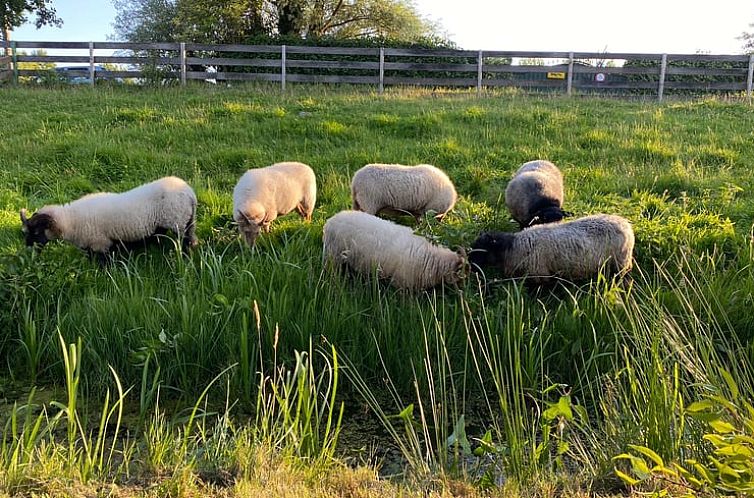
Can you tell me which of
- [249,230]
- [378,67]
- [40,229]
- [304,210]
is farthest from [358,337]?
[378,67]

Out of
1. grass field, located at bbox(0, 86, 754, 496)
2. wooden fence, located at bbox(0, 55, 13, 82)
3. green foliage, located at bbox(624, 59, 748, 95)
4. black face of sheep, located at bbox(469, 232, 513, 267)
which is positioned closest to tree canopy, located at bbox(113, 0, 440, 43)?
wooden fence, located at bbox(0, 55, 13, 82)

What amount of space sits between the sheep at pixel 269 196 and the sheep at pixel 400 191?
23.3 inches

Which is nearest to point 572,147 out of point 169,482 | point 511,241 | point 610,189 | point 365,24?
point 610,189

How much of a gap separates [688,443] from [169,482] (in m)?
2.04

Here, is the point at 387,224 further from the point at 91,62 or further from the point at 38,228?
the point at 91,62

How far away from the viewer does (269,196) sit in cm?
577

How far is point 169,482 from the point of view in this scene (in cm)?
222

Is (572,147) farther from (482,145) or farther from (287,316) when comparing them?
(287,316)

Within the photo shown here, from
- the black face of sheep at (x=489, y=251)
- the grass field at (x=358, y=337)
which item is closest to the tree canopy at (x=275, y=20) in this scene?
the grass field at (x=358, y=337)

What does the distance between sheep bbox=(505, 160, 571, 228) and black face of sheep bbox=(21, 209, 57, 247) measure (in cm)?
430

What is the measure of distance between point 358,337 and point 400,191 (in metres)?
2.50

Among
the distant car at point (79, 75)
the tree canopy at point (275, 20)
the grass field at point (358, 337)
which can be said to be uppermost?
the tree canopy at point (275, 20)

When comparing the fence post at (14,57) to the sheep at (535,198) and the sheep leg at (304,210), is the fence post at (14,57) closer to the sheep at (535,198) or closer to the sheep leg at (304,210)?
the sheep leg at (304,210)

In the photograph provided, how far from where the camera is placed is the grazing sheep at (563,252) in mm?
4465
